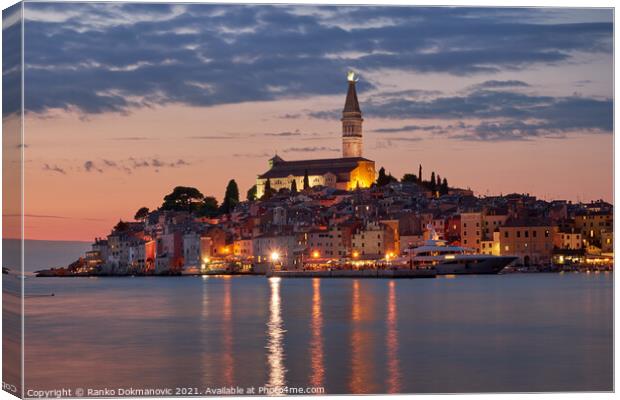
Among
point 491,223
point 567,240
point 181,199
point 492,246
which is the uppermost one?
point 181,199

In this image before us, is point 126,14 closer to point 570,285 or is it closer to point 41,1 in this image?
point 41,1

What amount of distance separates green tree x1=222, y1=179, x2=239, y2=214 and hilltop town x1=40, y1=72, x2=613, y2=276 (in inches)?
2.3

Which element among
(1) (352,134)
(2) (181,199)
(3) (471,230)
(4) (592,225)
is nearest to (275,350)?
(4) (592,225)

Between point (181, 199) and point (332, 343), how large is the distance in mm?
34805

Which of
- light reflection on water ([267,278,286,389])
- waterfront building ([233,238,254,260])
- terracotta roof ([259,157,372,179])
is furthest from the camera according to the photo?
terracotta roof ([259,157,372,179])

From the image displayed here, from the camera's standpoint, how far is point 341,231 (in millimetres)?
41219

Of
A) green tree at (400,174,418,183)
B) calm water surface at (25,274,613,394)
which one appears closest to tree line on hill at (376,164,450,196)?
green tree at (400,174,418,183)

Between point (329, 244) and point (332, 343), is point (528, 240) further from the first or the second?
point (332, 343)

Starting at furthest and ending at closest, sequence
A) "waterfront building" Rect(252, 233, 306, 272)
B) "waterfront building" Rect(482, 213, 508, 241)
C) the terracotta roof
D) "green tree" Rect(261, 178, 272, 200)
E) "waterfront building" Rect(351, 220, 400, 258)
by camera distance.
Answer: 1. the terracotta roof
2. "green tree" Rect(261, 178, 272, 200)
3. "waterfront building" Rect(252, 233, 306, 272)
4. "waterfront building" Rect(351, 220, 400, 258)
5. "waterfront building" Rect(482, 213, 508, 241)

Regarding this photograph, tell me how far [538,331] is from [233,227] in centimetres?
3182

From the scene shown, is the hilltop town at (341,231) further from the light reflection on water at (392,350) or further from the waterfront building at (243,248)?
the light reflection on water at (392,350)

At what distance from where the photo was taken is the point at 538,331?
13922mm

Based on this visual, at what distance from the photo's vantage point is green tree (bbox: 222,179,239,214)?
4952 centimetres

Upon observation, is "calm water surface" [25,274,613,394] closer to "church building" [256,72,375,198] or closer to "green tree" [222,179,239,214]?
"green tree" [222,179,239,214]
